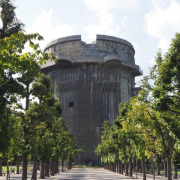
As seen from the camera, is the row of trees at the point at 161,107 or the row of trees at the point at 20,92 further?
the row of trees at the point at 161,107

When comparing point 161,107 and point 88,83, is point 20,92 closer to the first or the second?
point 161,107

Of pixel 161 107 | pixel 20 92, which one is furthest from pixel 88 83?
pixel 20 92

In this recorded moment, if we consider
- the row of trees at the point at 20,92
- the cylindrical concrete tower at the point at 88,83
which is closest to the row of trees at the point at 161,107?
the row of trees at the point at 20,92

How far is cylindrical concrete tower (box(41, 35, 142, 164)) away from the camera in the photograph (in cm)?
10881

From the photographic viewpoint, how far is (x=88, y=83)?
11138 centimetres

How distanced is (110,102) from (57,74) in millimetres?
22010

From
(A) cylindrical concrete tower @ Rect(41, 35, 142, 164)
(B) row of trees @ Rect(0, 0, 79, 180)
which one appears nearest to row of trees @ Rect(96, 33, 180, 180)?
(B) row of trees @ Rect(0, 0, 79, 180)

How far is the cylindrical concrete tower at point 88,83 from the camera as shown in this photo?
109 meters

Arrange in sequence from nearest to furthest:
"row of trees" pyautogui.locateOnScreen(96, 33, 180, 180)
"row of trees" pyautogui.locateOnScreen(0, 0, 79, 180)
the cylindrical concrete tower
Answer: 1. "row of trees" pyautogui.locateOnScreen(0, 0, 79, 180)
2. "row of trees" pyautogui.locateOnScreen(96, 33, 180, 180)
3. the cylindrical concrete tower

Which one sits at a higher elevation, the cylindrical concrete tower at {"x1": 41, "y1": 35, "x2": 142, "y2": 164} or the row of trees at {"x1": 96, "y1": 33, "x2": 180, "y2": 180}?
the cylindrical concrete tower at {"x1": 41, "y1": 35, "x2": 142, "y2": 164}

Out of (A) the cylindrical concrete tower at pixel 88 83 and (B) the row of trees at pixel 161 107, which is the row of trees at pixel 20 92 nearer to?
(B) the row of trees at pixel 161 107

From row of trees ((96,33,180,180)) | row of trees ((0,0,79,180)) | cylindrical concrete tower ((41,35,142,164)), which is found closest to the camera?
row of trees ((0,0,79,180))

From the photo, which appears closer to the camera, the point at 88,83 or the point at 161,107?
the point at 161,107

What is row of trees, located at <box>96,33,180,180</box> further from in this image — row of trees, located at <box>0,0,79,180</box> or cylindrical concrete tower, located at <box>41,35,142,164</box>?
cylindrical concrete tower, located at <box>41,35,142,164</box>
